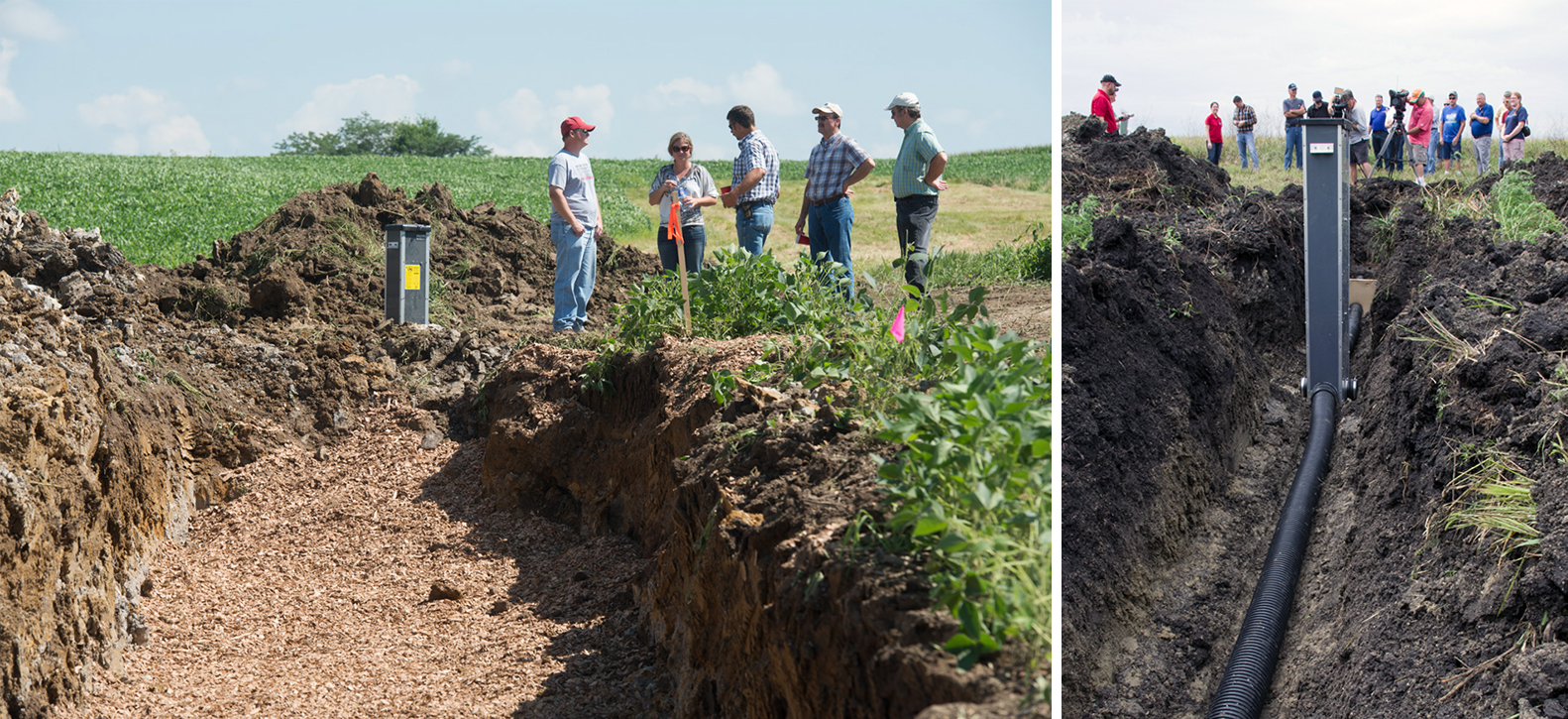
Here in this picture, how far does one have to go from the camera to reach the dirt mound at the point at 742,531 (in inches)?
85.7

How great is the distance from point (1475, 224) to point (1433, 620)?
18.1 ft

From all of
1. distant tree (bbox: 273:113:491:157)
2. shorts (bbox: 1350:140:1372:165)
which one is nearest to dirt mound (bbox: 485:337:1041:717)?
shorts (bbox: 1350:140:1372:165)

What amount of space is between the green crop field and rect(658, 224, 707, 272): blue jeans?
9.56 ft

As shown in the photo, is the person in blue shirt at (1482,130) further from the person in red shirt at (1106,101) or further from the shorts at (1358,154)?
the person in red shirt at (1106,101)

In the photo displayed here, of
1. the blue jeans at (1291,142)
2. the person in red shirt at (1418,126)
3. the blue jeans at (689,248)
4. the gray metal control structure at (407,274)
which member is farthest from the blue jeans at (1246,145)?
the gray metal control structure at (407,274)

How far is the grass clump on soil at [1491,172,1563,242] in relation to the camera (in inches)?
282

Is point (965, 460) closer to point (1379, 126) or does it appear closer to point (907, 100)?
point (907, 100)

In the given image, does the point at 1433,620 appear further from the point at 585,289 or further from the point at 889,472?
the point at 585,289

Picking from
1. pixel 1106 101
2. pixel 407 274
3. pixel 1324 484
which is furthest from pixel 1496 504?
pixel 1106 101

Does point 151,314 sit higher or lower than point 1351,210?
lower

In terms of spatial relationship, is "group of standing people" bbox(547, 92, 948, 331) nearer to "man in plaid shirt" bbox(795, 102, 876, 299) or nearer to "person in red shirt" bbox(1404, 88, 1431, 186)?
"man in plaid shirt" bbox(795, 102, 876, 299)

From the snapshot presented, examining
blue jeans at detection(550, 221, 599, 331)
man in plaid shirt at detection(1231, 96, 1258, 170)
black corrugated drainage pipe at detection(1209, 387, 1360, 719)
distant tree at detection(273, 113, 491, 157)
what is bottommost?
black corrugated drainage pipe at detection(1209, 387, 1360, 719)

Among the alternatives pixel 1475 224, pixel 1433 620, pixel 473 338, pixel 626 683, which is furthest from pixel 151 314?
pixel 1475 224

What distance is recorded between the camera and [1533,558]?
337cm
